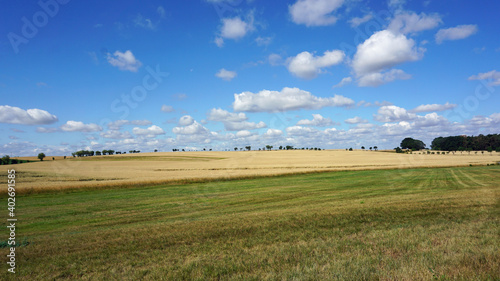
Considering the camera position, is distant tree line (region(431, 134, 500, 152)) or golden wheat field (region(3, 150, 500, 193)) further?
distant tree line (region(431, 134, 500, 152))

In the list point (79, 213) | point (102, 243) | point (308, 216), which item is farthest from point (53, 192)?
point (308, 216)

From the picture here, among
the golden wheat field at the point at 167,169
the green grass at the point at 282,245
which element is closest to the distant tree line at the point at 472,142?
the golden wheat field at the point at 167,169

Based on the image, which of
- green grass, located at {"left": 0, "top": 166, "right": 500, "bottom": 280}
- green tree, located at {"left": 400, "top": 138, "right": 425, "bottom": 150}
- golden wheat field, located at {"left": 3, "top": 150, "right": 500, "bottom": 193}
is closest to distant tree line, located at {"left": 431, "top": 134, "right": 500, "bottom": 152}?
green tree, located at {"left": 400, "top": 138, "right": 425, "bottom": 150}

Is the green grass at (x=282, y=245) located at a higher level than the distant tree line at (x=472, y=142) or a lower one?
lower

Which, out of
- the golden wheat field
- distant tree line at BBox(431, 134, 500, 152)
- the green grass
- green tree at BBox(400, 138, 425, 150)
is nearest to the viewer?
the green grass

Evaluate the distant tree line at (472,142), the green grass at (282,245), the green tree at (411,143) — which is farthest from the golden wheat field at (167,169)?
the green tree at (411,143)

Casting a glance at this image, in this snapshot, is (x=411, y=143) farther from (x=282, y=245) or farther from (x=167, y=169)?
(x=282, y=245)

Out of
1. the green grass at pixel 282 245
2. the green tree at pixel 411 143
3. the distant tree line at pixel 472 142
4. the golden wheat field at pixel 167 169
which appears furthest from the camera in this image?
the green tree at pixel 411 143

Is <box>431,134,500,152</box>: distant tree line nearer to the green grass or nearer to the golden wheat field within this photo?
the golden wheat field

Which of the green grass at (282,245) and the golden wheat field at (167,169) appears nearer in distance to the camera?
the green grass at (282,245)

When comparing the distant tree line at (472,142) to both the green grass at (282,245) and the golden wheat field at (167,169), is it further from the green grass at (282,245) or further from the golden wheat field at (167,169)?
the green grass at (282,245)

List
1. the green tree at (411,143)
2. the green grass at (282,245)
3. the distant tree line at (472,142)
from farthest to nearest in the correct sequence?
the green tree at (411,143)
the distant tree line at (472,142)
the green grass at (282,245)

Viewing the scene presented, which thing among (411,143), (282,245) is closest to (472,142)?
(411,143)

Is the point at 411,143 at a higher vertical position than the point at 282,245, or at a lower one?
higher
